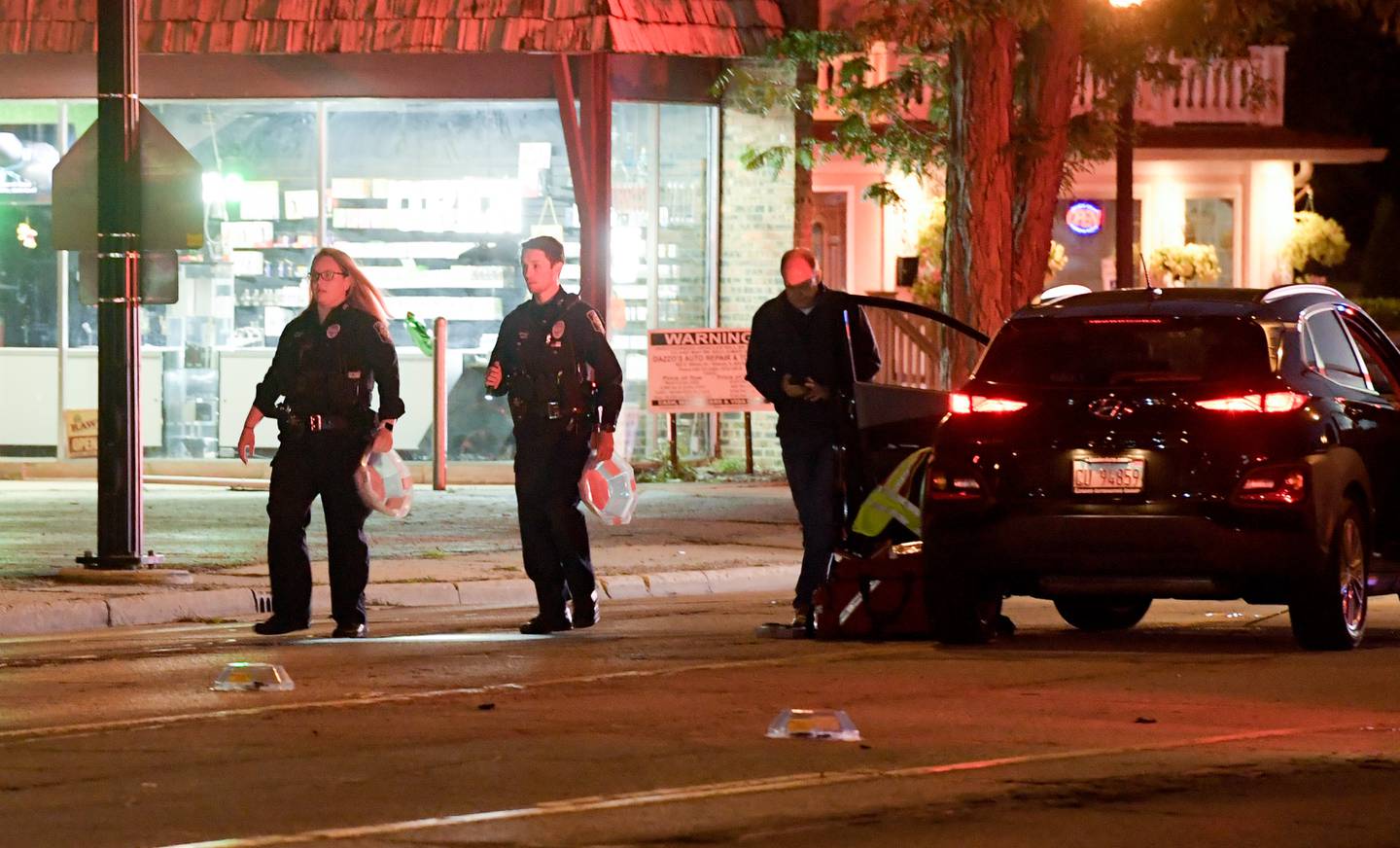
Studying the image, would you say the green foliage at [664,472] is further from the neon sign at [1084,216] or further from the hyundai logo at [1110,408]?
the hyundai logo at [1110,408]

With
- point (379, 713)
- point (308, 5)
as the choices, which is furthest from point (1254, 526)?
point (308, 5)

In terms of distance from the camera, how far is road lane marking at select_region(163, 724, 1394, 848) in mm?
6480

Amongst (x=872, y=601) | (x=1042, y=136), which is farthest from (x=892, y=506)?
(x=1042, y=136)

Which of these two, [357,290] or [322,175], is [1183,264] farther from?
[357,290]

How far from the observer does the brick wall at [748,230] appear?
76.3ft

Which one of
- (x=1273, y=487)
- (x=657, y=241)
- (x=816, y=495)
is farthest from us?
(x=657, y=241)

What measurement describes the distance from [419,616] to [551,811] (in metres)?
6.60

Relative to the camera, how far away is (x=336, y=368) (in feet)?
38.2

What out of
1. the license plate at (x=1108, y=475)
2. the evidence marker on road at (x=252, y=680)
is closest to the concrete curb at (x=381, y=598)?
the evidence marker on road at (x=252, y=680)

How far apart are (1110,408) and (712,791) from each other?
153 inches

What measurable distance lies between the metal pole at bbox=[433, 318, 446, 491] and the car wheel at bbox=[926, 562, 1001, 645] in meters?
10.6

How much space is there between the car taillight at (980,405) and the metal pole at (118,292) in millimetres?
5237

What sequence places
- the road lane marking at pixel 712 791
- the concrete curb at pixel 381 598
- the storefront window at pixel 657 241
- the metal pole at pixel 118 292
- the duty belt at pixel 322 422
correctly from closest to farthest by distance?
the road lane marking at pixel 712 791, the duty belt at pixel 322 422, the concrete curb at pixel 381 598, the metal pole at pixel 118 292, the storefront window at pixel 657 241

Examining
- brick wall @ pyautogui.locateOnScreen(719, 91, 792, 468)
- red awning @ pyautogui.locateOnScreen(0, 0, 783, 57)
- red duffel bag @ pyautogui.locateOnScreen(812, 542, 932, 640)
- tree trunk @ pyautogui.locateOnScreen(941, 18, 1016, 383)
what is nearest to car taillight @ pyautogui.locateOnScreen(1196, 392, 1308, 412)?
red duffel bag @ pyautogui.locateOnScreen(812, 542, 932, 640)
